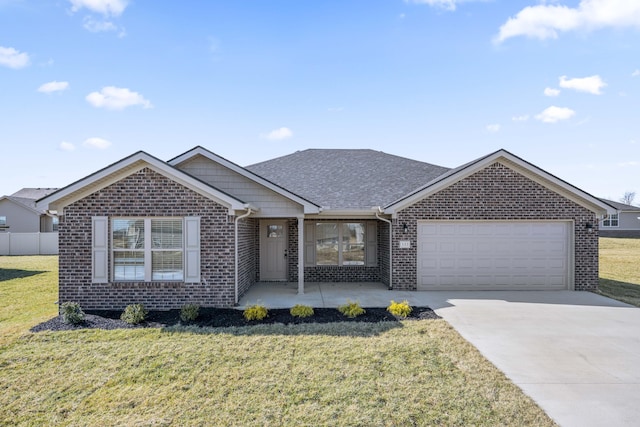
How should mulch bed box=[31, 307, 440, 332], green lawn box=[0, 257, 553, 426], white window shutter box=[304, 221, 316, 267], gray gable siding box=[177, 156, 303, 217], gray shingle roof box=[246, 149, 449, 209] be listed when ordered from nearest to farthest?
1. green lawn box=[0, 257, 553, 426]
2. mulch bed box=[31, 307, 440, 332]
3. gray gable siding box=[177, 156, 303, 217]
4. gray shingle roof box=[246, 149, 449, 209]
5. white window shutter box=[304, 221, 316, 267]

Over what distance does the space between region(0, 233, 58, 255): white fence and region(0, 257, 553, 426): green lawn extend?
2179 cm

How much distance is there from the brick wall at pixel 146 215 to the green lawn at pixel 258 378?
1666 millimetres

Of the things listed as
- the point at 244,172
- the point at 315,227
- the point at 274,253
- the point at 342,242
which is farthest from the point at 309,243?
the point at 244,172

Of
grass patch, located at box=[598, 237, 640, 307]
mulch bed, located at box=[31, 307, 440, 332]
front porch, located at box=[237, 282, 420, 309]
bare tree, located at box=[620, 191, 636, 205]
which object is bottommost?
grass patch, located at box=[598, 237, 640, 307]

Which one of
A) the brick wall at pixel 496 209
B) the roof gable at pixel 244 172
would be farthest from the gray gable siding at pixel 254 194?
the brick wall at pixel 496 209

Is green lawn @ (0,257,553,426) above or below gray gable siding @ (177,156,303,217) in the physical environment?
below

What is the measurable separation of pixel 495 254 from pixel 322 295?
571 cm

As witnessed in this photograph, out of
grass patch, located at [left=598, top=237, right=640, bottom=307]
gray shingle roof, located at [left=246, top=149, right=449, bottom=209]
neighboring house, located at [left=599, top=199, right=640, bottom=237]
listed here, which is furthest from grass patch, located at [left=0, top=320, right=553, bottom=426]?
neighboring house, located at [left=599, top=199, right=640, bottom=237]

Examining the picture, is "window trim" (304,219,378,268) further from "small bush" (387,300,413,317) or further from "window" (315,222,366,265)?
"small bush" (387,300,413,317)

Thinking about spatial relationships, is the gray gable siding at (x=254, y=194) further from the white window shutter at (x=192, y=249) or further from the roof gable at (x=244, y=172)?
the white window shutter at (x=192, y=249)

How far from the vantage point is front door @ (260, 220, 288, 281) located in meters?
12.9

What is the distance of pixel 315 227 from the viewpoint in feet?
42.3

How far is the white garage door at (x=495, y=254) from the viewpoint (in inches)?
438

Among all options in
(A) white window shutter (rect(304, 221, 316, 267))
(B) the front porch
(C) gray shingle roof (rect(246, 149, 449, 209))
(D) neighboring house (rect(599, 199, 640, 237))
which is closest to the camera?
(B) the front porch
